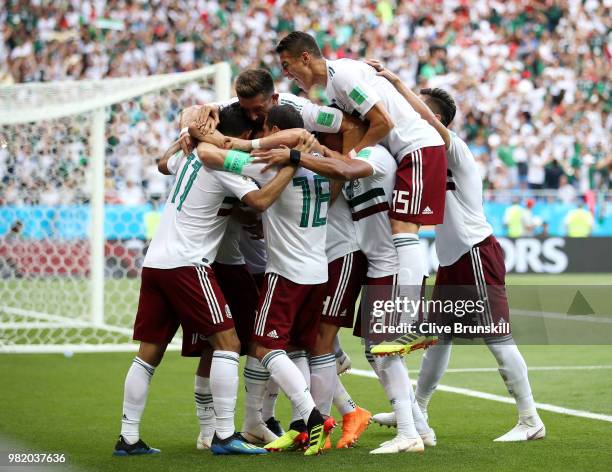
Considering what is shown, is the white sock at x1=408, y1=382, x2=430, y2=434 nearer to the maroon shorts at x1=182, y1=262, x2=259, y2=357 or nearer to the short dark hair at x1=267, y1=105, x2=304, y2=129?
the maroon shorts at x1=182, y1=262, x2=259, y2=357

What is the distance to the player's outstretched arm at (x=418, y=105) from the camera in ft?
23.5

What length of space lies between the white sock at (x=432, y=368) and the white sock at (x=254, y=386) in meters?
1.13

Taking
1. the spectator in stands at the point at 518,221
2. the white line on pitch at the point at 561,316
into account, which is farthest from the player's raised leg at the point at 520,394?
the spectator in stands at the point at 518,221

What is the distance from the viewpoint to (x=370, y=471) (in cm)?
591

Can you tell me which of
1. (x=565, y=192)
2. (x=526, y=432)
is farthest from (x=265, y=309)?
(x=565, y=192)

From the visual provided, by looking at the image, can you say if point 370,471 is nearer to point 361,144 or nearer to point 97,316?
point 361,144

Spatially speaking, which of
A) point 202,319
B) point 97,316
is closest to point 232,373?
A: point 202,319

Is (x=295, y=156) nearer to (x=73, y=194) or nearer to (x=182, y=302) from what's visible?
(x=182, y=302)

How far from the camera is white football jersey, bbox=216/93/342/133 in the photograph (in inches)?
279

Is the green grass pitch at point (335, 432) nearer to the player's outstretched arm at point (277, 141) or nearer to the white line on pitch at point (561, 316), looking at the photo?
the player's outstretched arm at point (277, 141)

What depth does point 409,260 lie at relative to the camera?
6.77 metres

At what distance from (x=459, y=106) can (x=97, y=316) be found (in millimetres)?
15228

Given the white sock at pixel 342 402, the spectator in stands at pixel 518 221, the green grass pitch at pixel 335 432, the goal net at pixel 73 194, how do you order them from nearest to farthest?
the green grass pitch at pixel 335 432, the white sock at pixel 342 402, the goal net at pixel 73 194, the spectator in stands at pixel 518 221

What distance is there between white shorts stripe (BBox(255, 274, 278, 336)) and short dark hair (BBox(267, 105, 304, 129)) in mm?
901
